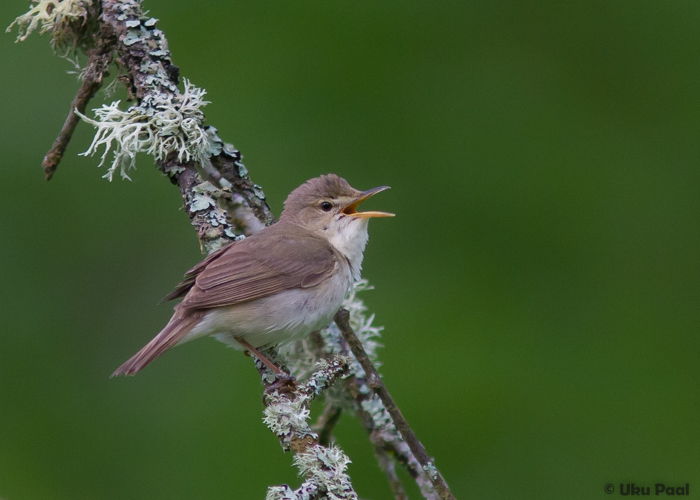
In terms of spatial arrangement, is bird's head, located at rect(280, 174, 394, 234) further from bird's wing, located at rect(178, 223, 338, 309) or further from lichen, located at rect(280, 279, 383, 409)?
lichen, located at rect(280, 279, 383, 409)

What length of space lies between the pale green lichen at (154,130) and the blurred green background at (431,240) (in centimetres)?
99

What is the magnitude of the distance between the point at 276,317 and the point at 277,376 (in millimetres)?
256

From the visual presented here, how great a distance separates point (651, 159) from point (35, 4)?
304 cm

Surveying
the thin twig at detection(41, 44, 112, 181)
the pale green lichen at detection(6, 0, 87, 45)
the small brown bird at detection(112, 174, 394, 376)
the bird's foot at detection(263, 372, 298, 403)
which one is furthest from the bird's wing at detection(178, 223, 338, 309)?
the pale green lichen at detection(6, 0, 87, 45)

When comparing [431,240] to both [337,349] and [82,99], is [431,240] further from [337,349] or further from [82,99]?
[82,99]

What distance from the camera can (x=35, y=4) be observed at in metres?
3.46

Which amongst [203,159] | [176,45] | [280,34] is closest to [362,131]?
[280,34]

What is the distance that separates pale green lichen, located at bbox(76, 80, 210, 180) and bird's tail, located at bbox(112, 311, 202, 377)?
1.93 ft

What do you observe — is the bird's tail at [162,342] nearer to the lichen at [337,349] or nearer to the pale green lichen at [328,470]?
the lichen at [337,349]

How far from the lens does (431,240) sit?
162 inches

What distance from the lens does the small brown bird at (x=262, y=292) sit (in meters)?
3.11

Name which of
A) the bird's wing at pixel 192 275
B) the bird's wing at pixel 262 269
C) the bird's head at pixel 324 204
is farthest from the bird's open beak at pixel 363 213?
the bird's wing at pixel 192 275

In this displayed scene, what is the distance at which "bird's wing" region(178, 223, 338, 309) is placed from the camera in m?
3.13

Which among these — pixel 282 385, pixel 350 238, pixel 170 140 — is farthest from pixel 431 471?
pixel 170 140
